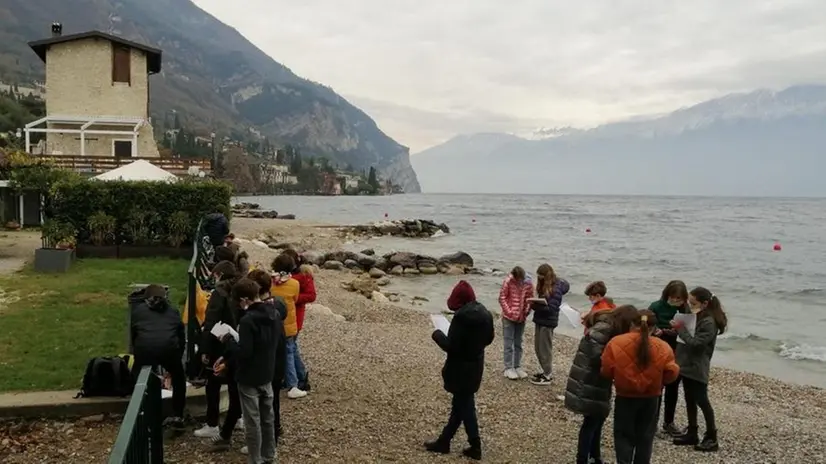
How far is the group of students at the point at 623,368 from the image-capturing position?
5785 millimetres

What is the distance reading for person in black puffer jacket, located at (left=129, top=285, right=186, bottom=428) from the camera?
6.32 metres

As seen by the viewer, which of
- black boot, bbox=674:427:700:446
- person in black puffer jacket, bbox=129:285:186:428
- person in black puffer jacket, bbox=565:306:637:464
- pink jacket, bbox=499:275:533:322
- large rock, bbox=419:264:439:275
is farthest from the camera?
large rock, bbox=419:264:439:275

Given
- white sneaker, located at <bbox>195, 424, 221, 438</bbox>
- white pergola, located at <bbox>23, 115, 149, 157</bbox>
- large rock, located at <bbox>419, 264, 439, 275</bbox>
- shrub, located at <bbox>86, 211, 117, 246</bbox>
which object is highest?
white pergola, located at <bbox>23, 115, 149, 157</bbox>

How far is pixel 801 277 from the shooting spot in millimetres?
36031

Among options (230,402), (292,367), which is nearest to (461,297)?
(230,402)

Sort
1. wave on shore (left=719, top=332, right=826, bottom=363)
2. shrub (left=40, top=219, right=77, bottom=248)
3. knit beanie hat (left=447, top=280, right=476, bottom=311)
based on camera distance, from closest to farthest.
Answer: knit beanie hat (left=447, top=280, right=476, bottom=311) < shrub (left=40, top=219, right=77, bottom=248) < wave on shore (left=719, top=332, right=826, bottom=363)

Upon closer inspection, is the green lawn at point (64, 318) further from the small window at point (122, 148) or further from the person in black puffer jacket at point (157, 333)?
the small window at point (122, 148)

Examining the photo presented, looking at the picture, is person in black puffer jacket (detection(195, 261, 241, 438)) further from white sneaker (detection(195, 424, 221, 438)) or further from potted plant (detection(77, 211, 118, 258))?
potted plant (detection(77, 211, 118, 258))

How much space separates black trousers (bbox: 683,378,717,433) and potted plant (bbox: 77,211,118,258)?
15614mm

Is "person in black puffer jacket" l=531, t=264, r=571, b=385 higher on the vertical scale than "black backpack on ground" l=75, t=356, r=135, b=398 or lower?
higher

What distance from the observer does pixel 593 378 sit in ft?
20.6

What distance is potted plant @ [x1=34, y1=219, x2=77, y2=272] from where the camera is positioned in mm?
15180

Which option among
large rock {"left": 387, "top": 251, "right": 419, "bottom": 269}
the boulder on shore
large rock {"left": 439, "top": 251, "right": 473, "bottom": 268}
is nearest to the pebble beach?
large rock {"left": 387, "top": 251, "right": 419, "bottom": 269}

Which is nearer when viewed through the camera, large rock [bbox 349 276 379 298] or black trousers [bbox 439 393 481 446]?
black trousers [bbox 439 393 481 446]
